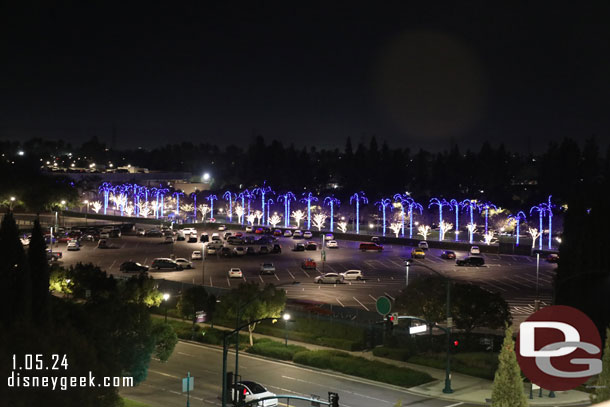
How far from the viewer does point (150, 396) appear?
103 ft

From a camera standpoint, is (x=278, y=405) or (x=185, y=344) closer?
(x=278, y=405)

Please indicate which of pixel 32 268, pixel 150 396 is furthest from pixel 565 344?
pixel 32 268

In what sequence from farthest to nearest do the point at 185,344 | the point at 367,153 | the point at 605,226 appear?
the point at 367,153
the point at 605,226
the point at 185,344

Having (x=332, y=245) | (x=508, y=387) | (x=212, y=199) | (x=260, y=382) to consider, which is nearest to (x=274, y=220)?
(x=212, y=199)

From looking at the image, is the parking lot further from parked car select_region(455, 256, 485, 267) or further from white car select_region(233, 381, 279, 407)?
white car select_region(233, 381, 279, 407)

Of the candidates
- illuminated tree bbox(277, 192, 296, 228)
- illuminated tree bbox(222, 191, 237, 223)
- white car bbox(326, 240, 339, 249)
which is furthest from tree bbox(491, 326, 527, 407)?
illuminated tree bbox(222, 191, 237, 223)

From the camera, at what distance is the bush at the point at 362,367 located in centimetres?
3388

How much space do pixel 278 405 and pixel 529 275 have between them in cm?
3937

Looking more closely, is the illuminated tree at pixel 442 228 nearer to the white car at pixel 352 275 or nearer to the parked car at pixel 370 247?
the parked car at pixel 370 247

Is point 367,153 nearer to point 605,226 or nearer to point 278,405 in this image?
point 605,226

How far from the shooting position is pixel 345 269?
218ft

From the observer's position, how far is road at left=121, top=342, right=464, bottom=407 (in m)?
30.9

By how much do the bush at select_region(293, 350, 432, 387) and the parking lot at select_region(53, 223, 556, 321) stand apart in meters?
10.5
